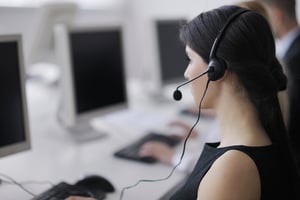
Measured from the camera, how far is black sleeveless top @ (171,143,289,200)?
2.65ft

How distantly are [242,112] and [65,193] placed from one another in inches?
21.7

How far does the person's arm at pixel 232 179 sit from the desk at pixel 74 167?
35 centimetres

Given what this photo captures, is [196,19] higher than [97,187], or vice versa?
[196,19]

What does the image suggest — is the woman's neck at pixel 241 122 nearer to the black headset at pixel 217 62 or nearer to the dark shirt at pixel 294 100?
the black headset at pixel 217 62

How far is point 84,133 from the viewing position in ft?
5.45

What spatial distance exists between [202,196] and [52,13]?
1.40 metres

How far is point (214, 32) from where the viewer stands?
86 centimetres

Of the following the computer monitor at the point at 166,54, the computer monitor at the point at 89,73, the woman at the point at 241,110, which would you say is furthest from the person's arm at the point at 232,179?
the computer monitor at the point at 166,54

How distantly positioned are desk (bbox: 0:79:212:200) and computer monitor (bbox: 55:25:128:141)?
0.31 feet

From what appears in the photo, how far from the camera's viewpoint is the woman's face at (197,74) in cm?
91

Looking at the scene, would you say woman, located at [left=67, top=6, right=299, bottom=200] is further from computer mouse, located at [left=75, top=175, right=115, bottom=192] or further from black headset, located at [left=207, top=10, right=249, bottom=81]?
computer mouse, located at [left=75, top=175, right=115, bottom=192]

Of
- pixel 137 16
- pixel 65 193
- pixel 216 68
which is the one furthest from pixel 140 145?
pixel 137 16

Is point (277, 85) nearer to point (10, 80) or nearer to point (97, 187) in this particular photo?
point (97, 187)

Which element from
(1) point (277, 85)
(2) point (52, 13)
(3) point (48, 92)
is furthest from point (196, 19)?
(3) point (48, 92)
